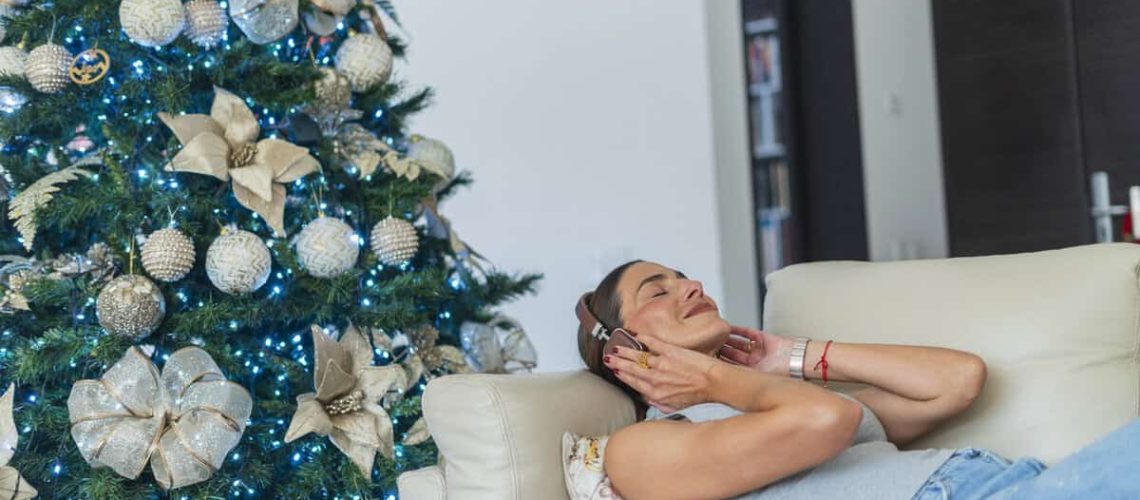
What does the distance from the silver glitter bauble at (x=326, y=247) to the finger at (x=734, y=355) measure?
64 centimetres

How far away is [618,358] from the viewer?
1729 millimetres

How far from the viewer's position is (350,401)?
201 centimetres

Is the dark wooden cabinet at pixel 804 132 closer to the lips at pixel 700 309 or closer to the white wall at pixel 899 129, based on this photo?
the white wall at pixel 899 129

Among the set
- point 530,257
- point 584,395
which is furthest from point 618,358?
point 530,257

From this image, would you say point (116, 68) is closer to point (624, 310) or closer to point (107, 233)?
point (107, 233)

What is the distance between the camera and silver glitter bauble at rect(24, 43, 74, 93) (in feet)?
6.33

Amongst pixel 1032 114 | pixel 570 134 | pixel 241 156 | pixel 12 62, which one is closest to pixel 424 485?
pixel 241 156

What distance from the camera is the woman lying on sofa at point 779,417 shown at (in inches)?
57.9

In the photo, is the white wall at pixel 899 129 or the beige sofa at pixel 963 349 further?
the white wall at pixel 899 129

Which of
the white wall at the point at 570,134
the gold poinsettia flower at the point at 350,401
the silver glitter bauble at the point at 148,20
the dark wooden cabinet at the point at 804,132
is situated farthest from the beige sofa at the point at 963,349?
the dark wooden cabinet at the point at 804,132

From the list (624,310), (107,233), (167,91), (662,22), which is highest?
(662,22)

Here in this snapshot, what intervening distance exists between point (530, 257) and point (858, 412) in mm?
2452

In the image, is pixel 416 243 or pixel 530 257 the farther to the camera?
pixel 530 257

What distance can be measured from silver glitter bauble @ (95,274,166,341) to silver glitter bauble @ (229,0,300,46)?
466mm
